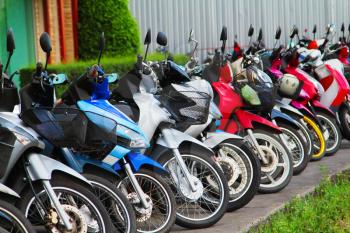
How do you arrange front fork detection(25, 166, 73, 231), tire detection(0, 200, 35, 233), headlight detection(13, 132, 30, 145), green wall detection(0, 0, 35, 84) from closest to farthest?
tire detection(0, 200, 35, 233) < front fork detection(25, 166, 73, 231) < headlight detection(13, 132, 30, 145) < green wall detection(0, 0, 35, 84)

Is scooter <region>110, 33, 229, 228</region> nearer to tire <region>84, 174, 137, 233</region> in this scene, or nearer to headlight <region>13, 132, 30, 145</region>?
tire <region>84, 174, 137, 233</region>

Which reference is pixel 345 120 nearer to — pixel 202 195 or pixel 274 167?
pixel 274 167

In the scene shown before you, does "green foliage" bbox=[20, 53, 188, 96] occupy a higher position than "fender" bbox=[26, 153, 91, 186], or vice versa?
"fender" bbox=[26, 153, 91, 186]

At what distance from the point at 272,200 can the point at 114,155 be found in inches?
89.2

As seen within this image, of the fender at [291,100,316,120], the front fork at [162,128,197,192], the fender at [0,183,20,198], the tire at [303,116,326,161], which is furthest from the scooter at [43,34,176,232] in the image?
the tire at [303,116,326,161]

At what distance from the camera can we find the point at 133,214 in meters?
5.93

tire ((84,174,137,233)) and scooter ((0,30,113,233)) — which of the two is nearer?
scooter ((0,30,113,233))

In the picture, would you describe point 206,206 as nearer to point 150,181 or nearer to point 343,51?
point 150,181

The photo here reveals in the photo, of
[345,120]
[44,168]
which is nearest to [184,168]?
[44,168]

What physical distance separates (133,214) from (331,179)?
139 inches

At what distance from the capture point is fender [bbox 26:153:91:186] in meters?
5.56

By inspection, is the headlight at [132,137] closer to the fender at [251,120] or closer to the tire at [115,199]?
the tire at [115,199]

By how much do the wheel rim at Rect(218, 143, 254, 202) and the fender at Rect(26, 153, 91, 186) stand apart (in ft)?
7.08

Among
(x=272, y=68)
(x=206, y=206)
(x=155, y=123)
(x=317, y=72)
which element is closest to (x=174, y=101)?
(x=155, y=123)
